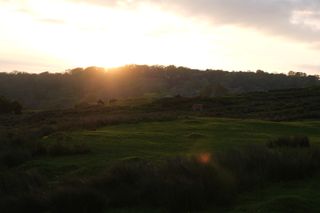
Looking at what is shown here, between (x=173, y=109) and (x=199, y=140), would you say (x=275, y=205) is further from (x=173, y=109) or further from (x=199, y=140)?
(x=173, y=109)

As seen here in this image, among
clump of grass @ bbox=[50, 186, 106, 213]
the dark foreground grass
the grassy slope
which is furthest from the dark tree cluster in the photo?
clump of grass @ bbox=[50, 186, 106, 213]

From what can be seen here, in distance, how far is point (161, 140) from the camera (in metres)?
32.6

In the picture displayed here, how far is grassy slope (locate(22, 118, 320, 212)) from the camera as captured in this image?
15602 mm

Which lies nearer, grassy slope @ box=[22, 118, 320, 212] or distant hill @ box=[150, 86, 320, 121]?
grassy slope @ box=[22, 118, 320, 212]

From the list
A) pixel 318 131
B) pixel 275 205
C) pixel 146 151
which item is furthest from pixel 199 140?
pixel 275 205

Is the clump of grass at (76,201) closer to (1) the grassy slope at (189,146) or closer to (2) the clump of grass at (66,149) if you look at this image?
(1) the grassy slope at (189,146)

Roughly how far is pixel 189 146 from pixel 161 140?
3732 mm

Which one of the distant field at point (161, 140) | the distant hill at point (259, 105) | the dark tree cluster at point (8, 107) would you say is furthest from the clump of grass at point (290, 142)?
the dark tree cluster at point (8, 107)

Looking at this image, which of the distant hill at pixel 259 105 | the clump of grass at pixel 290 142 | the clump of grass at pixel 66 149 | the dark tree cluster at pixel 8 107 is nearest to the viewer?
the clump of grass at pixel 290 142

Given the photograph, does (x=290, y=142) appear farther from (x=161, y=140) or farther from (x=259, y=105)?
(x=259, y=105)

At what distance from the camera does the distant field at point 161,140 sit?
966 inches

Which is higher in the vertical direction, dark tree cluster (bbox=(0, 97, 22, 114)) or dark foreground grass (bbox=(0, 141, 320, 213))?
dark foreground grass (bbox=(0, 141, 320, 213))

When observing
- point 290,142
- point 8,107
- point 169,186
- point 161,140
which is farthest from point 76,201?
point 8,107

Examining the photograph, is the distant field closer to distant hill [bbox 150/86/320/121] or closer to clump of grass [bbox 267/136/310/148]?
clump of grass [bbox 267/136/310/148]
